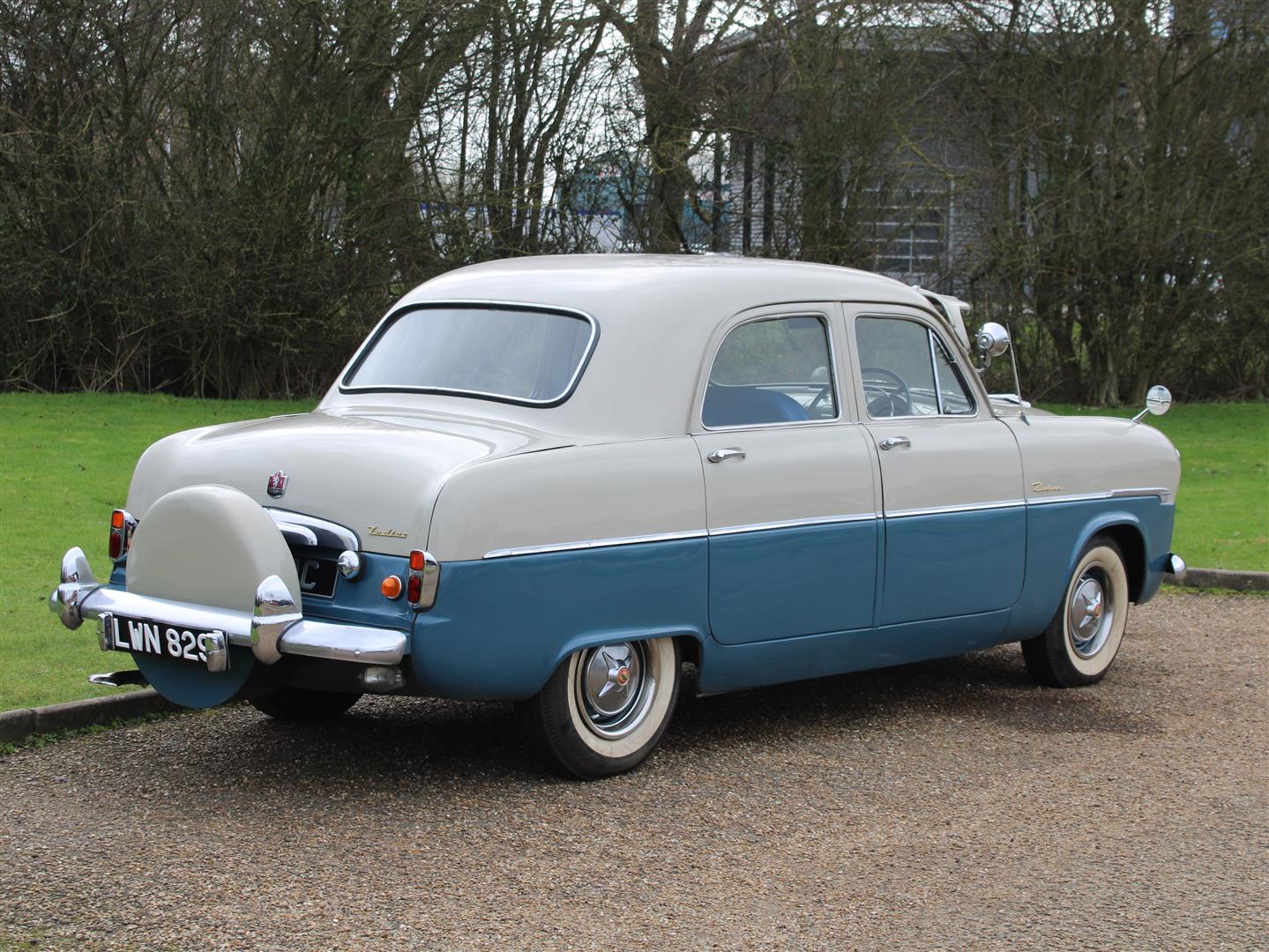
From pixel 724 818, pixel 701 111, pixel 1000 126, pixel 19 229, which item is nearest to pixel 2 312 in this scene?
pixel 19 229

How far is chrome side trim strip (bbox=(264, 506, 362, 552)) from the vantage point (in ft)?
17.3

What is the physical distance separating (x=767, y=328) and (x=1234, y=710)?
2823mm

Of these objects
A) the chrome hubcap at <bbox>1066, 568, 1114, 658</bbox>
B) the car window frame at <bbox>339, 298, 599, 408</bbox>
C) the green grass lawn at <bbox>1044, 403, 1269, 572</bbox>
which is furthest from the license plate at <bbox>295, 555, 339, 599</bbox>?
the green grass lawn at <bbox>1044, 403, 1269, 572</bbox>

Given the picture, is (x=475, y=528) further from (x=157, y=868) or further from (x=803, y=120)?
(x=803, y=120)

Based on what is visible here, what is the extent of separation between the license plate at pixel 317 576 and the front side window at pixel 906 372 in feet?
7.96

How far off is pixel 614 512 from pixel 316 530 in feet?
3.30

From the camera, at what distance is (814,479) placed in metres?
6.23

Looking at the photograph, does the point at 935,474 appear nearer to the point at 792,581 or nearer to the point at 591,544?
the point at 792,581

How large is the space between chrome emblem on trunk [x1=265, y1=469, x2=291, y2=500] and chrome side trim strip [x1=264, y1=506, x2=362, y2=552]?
0.06 m

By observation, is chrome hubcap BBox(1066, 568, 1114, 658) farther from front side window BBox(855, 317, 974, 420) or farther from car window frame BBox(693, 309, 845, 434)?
car window frame BBox(693, 309, 845, 434)

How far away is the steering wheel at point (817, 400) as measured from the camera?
648cm

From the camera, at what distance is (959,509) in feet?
22.2

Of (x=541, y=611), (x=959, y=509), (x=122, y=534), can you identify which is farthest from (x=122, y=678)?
(x=959, y=509)

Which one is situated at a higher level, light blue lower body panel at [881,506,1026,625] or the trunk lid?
the trunk lid
